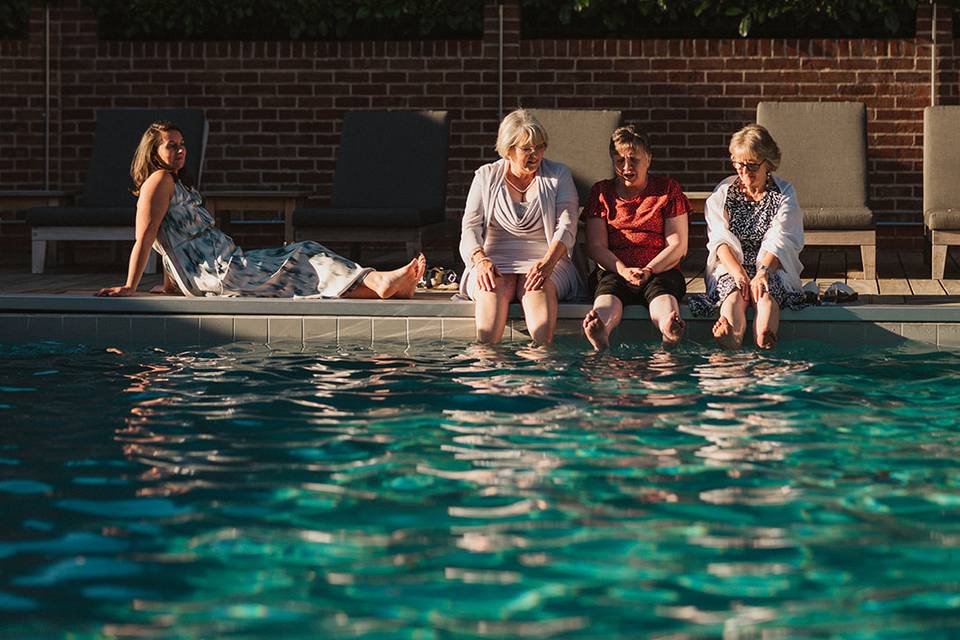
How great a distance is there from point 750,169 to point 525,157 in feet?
3.05

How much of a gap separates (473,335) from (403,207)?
271 centimetres

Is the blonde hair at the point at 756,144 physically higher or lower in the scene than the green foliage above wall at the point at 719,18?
lower

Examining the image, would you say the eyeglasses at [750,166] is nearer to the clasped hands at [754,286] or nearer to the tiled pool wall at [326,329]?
the clasped hands at [754,286]

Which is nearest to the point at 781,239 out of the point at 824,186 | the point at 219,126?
the point at 824,186

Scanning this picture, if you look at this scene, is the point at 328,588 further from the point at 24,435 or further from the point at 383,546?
the point at 24,435

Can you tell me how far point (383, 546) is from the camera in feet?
10.7

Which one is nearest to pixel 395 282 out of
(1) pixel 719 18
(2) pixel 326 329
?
(2) pixel 326 329

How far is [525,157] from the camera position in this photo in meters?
6.33

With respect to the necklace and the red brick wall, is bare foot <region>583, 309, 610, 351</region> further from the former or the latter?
the red brick wall

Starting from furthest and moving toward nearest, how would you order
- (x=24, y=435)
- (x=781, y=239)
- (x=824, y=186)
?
(x=824, y=186) < (x=781, y=239) < (x=24, y=435)

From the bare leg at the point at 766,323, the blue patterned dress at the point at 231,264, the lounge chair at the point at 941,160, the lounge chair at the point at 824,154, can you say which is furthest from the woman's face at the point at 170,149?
the lounge chair at the point at 941,160

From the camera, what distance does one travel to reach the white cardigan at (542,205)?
646 cm

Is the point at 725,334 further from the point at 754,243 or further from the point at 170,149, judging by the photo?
the point at 170,149

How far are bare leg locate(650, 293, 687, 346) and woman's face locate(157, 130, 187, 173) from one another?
2230mm
